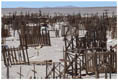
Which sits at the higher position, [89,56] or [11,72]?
[89,56]

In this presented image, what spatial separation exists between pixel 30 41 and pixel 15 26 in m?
10.3

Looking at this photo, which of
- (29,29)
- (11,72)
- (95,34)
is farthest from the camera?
(29,29)

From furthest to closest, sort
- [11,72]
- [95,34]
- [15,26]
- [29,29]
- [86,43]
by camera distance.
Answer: [15,26], [29,29], [95,34], [86,43], [11,72]

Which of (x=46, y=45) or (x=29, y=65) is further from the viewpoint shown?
(x=46, y=45)

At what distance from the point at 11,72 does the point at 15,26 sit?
61.3 ft

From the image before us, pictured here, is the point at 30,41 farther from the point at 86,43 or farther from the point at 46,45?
the point at 86,43

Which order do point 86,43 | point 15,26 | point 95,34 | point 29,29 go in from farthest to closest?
point 15,26 < point 29,29 < point 95,34 < point 86,43

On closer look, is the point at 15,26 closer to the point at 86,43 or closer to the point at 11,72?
the point at 86,43

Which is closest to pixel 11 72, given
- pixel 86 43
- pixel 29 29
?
pixel 86 43

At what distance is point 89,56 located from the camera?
468 inches

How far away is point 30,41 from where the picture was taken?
69.3 ft

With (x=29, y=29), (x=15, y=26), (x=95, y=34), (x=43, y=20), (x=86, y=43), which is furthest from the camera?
(x=43, y=20)

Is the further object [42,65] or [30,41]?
[30,41]

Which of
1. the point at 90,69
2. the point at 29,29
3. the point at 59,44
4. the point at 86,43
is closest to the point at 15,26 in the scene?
the point at 29,29
